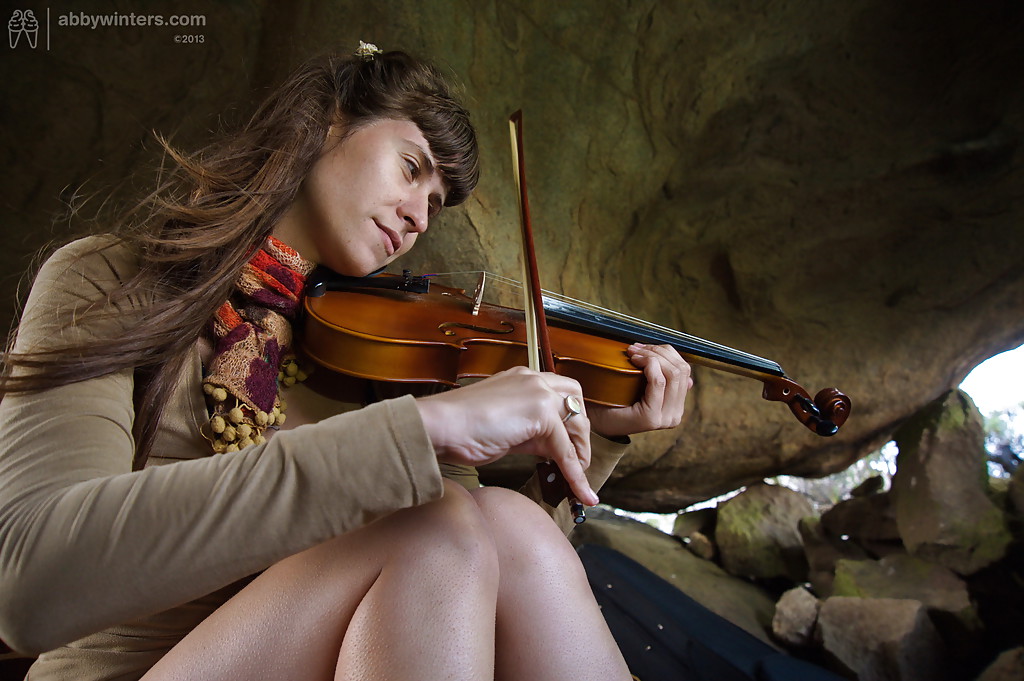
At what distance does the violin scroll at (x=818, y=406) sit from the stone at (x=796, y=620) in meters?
1.02

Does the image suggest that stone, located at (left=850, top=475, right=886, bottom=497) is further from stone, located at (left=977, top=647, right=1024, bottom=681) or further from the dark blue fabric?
the dark blue fabric

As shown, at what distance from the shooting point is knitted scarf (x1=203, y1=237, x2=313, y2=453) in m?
0.72

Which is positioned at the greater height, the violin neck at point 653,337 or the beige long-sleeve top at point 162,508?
the violin neck at point 653,337

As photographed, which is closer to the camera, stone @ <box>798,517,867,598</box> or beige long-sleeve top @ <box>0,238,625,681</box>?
beige long-sleeve top @ <box>0,238,625,681</box>

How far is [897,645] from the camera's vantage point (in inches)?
58.6

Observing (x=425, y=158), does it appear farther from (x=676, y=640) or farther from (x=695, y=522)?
(x=695, y=522)

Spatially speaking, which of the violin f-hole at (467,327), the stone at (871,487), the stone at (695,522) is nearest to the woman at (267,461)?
the violin f-hole at (467,327)

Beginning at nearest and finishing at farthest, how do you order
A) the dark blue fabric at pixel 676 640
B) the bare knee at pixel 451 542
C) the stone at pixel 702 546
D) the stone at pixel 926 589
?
the bare knee at pixel 451 542 → the dark blue fabric at pixel 676 640 → the stone at pixel 926 589 → the stone at pixel 702 546

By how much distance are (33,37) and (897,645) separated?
8.46 feet

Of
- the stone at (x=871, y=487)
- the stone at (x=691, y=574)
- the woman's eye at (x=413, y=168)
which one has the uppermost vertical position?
the woman's eye at (x=413, y=168)

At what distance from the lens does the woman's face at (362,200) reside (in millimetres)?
850

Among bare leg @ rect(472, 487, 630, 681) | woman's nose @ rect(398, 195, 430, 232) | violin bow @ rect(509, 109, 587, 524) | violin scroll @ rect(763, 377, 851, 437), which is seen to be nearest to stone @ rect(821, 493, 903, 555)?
violin scroll @ rect(763, 377, 851, 437)

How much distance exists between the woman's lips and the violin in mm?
94

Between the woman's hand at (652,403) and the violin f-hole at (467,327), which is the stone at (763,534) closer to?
the woman's hand at (652,403)
